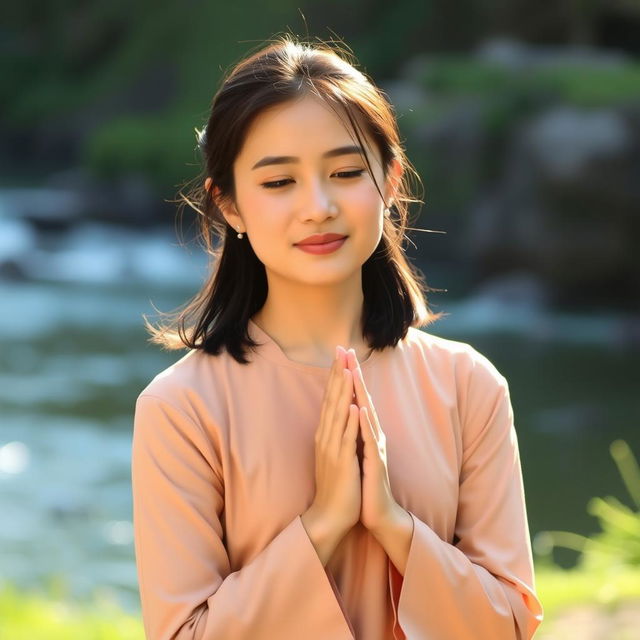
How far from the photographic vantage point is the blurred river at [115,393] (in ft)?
22.4

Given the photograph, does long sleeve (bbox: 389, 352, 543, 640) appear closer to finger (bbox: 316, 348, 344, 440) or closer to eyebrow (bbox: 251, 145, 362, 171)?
finger (bbox: 316, 348, 344, 440)

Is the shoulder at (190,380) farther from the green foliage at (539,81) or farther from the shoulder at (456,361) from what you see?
the green foliage at (539,81)

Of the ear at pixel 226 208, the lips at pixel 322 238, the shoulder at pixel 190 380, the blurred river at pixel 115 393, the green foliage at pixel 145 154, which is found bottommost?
the blurred river at pixel 115 393

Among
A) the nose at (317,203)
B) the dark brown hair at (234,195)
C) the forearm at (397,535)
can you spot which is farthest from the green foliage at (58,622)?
the nose at (317,203)

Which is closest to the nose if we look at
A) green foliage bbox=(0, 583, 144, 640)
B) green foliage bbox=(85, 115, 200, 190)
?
green foliage bbox=(0, 583, 144, 640)

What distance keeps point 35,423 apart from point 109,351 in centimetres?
221

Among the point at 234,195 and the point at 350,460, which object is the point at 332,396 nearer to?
the point at 350,460

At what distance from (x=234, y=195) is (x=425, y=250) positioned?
1268 centimetres

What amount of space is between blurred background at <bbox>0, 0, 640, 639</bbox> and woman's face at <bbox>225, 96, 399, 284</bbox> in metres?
0.34

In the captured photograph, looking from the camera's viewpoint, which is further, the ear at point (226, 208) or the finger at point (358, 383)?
the ear at point (226, 208)

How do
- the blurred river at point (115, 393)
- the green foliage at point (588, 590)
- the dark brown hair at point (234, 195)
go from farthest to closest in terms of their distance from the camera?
the blurred river at point (115, 393), the green foliage at point (588, 590), the dark brown hair at point (234, 195)

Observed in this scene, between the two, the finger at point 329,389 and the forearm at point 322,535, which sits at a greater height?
the finger at point 329,389

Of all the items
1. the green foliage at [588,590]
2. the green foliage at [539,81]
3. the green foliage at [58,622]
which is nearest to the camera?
the green foliage at [588,590]

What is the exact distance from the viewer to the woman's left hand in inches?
63.5
